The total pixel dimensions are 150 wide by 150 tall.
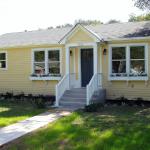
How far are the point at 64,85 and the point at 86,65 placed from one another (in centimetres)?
196

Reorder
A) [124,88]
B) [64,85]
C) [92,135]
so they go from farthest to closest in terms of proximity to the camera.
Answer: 1. [64,85]
2. [124,88]
3. [92,135]

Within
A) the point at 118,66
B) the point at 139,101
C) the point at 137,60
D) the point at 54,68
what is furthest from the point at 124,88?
the point at 54,68

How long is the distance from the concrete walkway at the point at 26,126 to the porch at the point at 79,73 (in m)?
2.82

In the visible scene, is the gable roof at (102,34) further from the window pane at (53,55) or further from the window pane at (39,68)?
the window pane at (39,68)

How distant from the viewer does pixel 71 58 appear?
2044 centimetres

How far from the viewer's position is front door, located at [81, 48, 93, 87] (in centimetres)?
2008

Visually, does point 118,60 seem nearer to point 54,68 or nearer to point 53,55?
point 54,68

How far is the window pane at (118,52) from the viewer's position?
1864 cm

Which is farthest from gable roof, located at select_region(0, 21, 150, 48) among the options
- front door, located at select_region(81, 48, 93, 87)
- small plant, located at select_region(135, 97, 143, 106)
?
small plant, located at select_region(135, 97, 143, 106)

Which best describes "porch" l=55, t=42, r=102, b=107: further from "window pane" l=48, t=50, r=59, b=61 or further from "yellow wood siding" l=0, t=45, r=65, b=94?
"yellow wood siding" l=0, t=45, r=65, b=94

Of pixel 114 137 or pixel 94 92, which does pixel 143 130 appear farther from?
pixel 94 92

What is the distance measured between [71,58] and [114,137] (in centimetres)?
1055

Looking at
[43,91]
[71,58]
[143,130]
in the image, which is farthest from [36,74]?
[143,130]

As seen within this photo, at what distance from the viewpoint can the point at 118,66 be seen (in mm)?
18797
